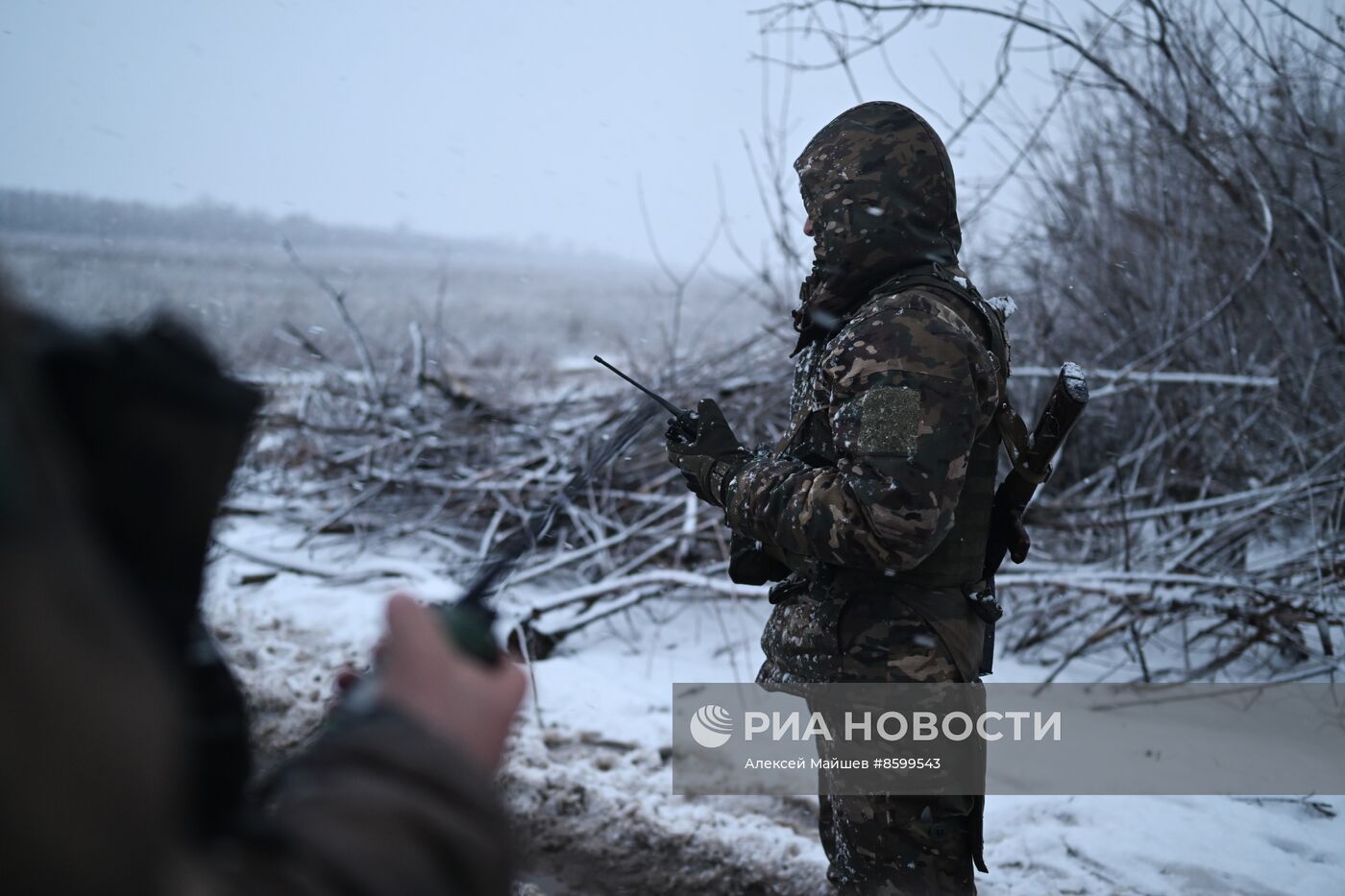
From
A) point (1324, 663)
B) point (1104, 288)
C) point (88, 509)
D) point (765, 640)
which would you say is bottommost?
point (1324, 663)

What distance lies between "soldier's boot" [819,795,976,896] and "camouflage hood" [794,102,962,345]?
1206 millimetres

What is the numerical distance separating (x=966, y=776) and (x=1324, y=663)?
280 centimetres

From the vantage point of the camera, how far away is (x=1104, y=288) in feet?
20.3

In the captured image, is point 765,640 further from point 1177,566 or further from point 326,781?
point 1177,566

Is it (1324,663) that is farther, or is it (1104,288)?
(1104,288)

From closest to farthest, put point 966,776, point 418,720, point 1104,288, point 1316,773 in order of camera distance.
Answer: point 418,720
point 966,776
point 1316,773
point 1104,288

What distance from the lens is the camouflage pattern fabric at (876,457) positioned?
1869 mm

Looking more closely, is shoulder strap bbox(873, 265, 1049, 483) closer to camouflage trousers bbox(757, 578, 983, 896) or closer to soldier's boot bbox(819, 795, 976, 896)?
camouflage trousers bbox(757, 578, 983, 896)

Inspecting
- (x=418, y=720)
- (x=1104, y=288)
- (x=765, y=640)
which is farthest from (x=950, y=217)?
(x=1104, y=288)

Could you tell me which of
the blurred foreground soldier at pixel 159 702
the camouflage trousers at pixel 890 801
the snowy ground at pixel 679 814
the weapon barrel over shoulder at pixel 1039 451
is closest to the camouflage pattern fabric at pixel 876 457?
the camouflage trousers at pixel 890 801

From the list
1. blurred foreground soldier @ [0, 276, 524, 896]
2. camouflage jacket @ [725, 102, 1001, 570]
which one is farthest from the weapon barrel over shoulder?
blurred foreground soldier @ [0, 276, 524, 896]

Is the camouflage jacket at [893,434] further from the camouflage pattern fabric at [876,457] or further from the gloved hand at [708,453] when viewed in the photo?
the gloved hand at [708,453]

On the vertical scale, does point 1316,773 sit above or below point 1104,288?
below

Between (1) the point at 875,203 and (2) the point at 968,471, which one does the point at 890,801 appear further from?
(1) the point at 875,203
